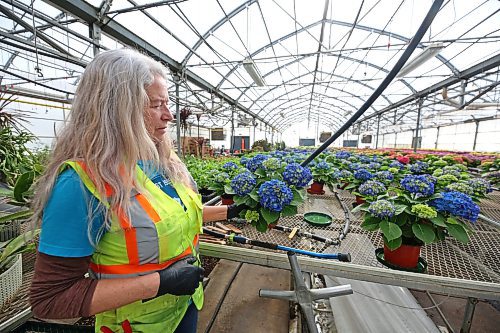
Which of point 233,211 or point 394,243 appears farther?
point 233,211

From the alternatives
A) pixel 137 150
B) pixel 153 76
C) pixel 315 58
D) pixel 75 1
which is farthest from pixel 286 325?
pixel 315 58

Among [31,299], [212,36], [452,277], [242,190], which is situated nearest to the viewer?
[31,299]

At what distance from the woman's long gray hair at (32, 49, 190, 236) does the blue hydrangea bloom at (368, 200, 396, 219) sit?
98cm

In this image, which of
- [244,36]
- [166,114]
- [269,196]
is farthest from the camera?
[244,36]

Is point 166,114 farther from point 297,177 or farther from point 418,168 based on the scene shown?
point 418,168

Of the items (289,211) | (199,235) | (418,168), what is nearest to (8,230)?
(199,235)

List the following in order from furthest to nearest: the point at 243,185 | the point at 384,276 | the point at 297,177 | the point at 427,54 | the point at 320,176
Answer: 1. the point at 427,54
2. the point at 320,176
3. the point at 297,177
4. the point at 243,185
5. the point at 384,276

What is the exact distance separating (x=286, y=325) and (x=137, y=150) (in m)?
1.67

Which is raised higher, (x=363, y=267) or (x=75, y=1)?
(x=75, y=1)

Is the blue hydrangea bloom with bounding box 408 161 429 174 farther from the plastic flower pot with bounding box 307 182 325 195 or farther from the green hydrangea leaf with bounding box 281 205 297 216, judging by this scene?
the green hydrangea leaf with bounding box 281 205 297 216

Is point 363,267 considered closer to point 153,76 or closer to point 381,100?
point 153,76

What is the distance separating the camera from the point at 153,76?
684 mm

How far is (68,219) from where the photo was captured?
0.50m

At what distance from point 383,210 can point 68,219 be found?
1.13 m
